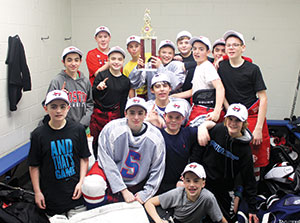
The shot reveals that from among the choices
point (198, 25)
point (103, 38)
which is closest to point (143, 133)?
point (103, 38)

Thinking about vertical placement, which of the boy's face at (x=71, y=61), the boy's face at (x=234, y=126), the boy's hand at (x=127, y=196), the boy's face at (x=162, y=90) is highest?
the boy's face at (x=71, y=61)

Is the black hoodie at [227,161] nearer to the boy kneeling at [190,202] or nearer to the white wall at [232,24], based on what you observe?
the boy kneeling at [190,202]

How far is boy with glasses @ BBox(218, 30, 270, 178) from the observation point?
8.65ft

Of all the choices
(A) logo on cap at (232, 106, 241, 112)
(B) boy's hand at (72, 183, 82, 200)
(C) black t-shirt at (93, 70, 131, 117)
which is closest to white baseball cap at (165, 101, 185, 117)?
(A) logo on cap at (232, 106, 241, 112)

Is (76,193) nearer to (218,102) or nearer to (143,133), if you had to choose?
(143,133)

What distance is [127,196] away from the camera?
222cm

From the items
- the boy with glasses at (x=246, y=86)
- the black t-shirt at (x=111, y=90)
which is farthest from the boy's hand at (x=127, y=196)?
the boy with glasses at (x=246, y=86)

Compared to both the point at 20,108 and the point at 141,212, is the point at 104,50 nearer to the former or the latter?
the point at 20,108

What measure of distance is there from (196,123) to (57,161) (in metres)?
1.31

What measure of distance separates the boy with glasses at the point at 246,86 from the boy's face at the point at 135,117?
95cm

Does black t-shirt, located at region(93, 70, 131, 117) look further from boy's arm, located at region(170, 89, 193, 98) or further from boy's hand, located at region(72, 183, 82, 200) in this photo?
boy's hand, located at region(72, 183, 82, 200)

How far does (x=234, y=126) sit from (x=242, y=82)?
56cm

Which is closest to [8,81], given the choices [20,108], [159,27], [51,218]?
[20,108]

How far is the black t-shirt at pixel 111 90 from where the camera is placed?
308cm
